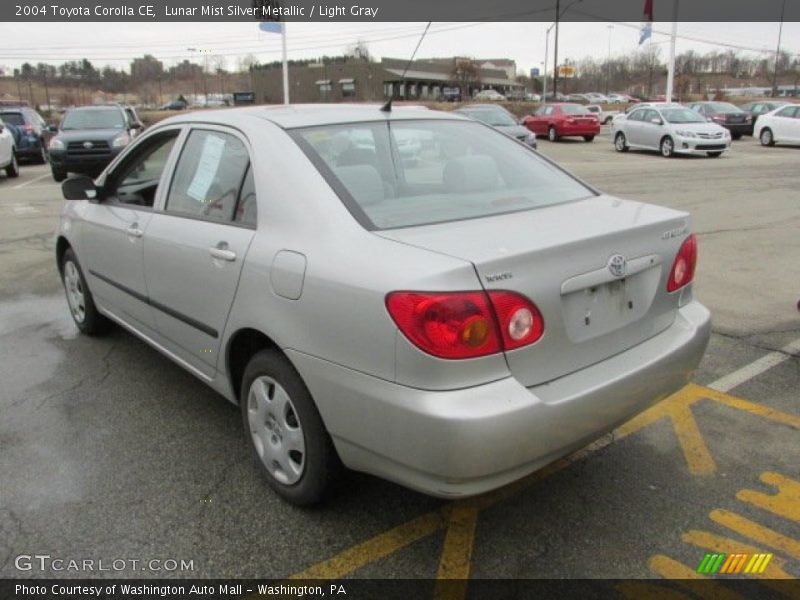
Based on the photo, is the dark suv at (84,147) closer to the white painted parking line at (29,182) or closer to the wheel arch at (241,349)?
the white painted parking line at (29,182)

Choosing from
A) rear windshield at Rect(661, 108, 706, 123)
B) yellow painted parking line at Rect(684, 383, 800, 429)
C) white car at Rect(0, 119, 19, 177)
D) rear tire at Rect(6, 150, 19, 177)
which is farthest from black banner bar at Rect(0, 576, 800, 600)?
rear windshield at Rect(661, 108, 706, 123)

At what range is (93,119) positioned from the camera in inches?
647

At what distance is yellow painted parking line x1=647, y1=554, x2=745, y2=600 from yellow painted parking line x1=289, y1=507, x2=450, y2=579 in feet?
2.69

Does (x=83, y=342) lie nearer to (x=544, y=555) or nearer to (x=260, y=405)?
(x=260, y=405)

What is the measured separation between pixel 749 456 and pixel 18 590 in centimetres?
311

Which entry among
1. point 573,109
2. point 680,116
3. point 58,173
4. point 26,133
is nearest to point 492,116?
point 680,116

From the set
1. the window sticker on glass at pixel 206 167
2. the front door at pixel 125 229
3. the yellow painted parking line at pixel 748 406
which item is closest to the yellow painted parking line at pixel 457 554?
the yellow painted parking line at pixel 748 406

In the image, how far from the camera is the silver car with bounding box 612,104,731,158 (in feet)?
64.1

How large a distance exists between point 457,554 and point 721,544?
1.00 metres

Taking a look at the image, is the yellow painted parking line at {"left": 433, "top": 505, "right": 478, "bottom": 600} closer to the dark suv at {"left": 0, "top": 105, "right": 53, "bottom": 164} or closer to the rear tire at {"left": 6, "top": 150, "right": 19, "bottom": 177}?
the rear tire at {"left": 6, "top": 150, "right": 19, "bottom": 177}

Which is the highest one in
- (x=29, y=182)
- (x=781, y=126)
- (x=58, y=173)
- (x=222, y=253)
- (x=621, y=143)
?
(x=781, y=126)

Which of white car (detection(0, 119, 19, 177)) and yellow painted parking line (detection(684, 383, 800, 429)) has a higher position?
white car (detection(0, 119, 19, 177))

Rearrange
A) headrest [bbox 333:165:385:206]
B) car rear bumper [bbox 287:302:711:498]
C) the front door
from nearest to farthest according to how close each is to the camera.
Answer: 1. car rear bumper [bbox 287:302:711:498]
2. headrest [bbox 333:165:385:206]
3. the front door

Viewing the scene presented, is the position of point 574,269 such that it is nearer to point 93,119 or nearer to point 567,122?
point 93,119
